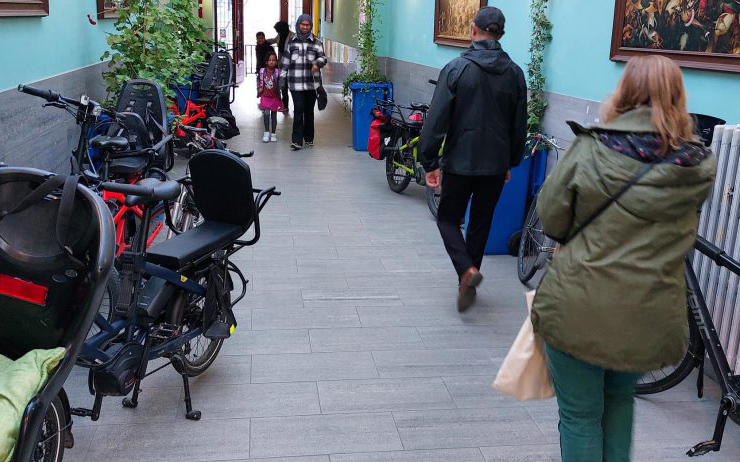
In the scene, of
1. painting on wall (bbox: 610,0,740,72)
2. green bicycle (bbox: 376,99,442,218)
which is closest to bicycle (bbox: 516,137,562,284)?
painting on wall (bbox: 610,0,740,72)

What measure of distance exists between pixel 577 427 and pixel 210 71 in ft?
26.3

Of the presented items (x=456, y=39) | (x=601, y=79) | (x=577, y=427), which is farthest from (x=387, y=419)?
(x=456, y=39)

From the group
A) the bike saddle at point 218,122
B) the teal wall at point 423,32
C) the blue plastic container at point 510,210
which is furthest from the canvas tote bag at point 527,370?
the teal wall at point 423,32

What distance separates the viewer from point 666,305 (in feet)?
7.35

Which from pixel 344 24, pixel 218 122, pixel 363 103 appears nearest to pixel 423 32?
pixel 363 103

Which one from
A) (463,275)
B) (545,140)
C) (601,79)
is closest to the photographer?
(463,275)

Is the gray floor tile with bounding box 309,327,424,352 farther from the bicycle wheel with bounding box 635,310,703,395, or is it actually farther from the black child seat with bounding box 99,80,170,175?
the black child seat with bounding box 99,80,170,175

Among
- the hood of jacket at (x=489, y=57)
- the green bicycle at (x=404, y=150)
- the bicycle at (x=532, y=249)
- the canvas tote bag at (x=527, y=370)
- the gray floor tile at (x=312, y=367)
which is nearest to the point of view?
the canvas tote bag at (x=527, y=370)

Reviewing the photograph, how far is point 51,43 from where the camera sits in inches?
217

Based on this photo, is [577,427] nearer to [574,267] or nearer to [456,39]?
[574,267]

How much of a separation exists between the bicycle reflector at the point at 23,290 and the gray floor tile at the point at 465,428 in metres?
1.54

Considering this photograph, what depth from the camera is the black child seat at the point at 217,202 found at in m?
3.21

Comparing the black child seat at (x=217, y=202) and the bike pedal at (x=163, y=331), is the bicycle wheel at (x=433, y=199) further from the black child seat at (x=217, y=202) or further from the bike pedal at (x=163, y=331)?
the bike pedal at (x=163, y=331)

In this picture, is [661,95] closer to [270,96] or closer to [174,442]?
[174,442]
